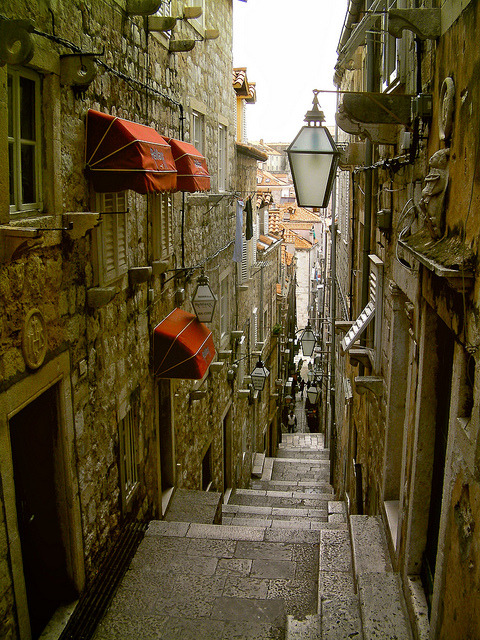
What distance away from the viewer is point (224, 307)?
13953mm

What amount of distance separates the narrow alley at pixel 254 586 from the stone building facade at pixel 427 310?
320 mm

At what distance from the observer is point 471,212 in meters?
3.18

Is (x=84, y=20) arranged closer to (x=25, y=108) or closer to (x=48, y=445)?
(x=25, y=108)

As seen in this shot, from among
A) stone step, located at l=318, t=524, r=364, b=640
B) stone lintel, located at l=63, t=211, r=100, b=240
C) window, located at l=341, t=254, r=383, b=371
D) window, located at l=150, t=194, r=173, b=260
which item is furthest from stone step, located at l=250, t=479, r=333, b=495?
stone lintel, located at l=63, t=211, r=100, b=240

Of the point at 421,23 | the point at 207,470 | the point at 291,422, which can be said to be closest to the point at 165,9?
the point at 421,23

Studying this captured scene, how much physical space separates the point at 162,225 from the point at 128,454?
3.05 m

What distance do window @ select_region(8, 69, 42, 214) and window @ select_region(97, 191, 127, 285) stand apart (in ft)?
3.58

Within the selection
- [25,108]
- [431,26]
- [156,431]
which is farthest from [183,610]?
[431,26]

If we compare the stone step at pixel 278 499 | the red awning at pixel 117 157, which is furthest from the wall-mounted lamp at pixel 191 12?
the stone step at pixel 278 499

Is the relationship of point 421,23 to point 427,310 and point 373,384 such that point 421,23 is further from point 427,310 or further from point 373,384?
point 373,384

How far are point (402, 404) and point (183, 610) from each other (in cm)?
297

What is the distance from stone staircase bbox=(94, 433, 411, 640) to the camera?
5281 mm

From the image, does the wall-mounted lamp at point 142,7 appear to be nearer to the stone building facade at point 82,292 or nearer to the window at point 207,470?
the stone building facade at point 82,292

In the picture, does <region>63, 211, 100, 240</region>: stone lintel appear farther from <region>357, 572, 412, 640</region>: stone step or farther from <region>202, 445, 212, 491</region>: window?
<region>202, 445, 212, 491</region>: window
